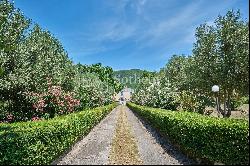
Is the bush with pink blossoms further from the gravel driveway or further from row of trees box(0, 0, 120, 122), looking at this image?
the gravel driveway

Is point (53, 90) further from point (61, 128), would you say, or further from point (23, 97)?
point (61, 128)

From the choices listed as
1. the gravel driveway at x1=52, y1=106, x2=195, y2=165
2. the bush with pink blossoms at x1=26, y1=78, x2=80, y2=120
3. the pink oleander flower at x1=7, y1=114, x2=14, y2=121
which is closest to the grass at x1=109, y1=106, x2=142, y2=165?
the gravel driveway at x1=52, y1=106, x2=195, y2=165

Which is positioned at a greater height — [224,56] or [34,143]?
[224,56]

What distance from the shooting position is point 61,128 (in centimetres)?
1422

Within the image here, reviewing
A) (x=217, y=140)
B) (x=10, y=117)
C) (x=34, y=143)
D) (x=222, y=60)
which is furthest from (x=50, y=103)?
(x=217, y=140)

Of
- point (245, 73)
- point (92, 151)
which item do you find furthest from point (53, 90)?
point (245, 73)

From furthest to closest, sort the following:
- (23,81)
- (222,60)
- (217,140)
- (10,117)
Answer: (222,60) → (10,117) → (23,81) → (217,140)

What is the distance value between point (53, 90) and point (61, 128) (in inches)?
534

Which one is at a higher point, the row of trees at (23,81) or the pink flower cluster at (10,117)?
the row of trees at (23,81)

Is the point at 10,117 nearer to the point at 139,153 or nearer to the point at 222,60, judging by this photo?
the point at 139,153

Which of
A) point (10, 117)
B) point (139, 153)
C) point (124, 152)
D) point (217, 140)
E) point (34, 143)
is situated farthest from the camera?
point (10, 117)

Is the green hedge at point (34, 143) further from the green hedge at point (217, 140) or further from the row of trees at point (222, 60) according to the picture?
the row of trees at point (222, 60)

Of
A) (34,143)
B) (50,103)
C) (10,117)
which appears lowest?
(34,143)

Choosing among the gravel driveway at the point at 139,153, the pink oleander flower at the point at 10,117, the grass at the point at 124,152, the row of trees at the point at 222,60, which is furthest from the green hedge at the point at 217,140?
the pink oleander flower at the point at 10,117
